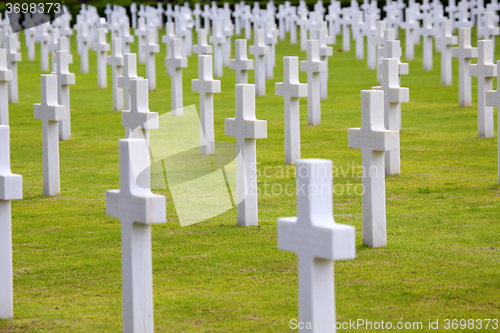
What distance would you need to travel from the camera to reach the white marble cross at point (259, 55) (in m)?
16.7

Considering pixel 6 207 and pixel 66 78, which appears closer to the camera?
pixel 6 207

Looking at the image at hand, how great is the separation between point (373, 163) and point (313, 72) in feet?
22.5

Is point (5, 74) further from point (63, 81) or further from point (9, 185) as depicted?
point (9, 185)

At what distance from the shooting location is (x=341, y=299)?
5.12 m

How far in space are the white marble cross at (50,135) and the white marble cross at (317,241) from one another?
556cm

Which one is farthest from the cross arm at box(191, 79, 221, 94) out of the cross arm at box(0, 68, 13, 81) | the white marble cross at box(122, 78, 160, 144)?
the cross arm at box(0, 68, 13, 81)

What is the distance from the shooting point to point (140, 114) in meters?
7.79

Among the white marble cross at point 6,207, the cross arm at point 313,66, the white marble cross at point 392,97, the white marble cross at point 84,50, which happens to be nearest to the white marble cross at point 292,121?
the white marble cross at point 392,97

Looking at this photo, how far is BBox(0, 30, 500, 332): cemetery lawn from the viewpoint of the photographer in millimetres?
4930

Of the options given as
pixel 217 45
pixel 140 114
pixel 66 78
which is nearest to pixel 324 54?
pixel 217 45

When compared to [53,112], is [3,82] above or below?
above

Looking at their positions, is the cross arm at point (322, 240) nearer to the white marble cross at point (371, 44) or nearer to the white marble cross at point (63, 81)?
the white marble cross at point (63, 81)

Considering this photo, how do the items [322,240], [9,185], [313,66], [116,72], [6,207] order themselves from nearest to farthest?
[322,240], [9,185], [6,207], [313,66], [116,72]

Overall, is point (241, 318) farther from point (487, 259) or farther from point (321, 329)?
point (487, 259)
